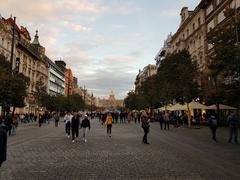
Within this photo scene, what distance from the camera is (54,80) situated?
118 meters

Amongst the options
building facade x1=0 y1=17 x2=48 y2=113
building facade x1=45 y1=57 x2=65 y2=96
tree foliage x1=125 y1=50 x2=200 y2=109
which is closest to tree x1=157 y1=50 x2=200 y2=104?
tree foliage x1=125 y1=50 x2=200 y2=109

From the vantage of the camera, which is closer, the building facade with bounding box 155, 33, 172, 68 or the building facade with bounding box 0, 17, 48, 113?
the building facade with bounding box 0, 17, 48, 113

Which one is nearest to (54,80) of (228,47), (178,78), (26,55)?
(26,55)

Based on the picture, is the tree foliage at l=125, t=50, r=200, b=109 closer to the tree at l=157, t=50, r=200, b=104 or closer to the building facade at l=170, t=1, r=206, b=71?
the tree at l=157, t=50, r=200, b=104

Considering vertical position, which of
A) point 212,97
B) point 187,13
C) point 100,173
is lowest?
point 100,173

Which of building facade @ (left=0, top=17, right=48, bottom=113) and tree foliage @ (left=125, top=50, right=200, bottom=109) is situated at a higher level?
building facade @ (left=0, top=17, right=48, bottom=113)

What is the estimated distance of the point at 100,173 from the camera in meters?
8.96

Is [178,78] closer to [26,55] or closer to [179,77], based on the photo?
[179,77]

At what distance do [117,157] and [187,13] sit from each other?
5592 centimetres

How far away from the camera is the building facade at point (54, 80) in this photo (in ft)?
361

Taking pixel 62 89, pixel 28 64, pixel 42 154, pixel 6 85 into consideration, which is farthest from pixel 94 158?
pixel 62 89

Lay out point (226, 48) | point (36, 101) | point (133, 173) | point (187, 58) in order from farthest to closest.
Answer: point (36, 101), point (187, 58), point (226, 48), point (133, 173)

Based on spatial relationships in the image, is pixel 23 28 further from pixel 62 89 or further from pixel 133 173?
pixel 133 173

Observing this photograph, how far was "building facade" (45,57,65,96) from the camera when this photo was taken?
109894 millimetres
